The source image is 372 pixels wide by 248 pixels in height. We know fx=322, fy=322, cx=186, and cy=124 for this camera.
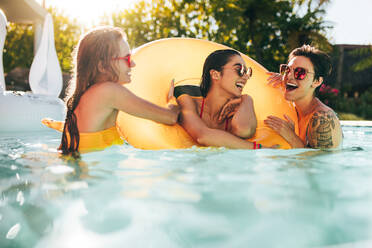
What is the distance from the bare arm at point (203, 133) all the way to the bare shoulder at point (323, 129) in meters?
0.56

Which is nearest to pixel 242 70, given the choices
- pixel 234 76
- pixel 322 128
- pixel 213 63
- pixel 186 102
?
pixel 234 76

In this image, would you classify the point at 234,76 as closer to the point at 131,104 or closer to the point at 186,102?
the point at 186,102

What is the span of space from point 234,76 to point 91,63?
1.21 metres

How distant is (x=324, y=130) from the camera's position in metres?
2.67

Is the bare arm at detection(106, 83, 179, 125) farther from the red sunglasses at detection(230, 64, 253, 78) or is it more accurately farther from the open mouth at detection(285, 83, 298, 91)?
the open mouth at detection(285, 83, 298, 91)

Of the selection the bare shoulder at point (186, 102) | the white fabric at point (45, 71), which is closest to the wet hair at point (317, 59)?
the bare shoulder at point (186, 102)

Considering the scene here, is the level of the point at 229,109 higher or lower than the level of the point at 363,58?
lower

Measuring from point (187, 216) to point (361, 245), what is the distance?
0.53 meters

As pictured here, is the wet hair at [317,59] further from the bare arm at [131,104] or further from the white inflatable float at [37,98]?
the white inflatable float at [37,98]

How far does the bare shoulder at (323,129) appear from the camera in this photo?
8.76 ft

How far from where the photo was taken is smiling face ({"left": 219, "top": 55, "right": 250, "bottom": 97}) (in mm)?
2740

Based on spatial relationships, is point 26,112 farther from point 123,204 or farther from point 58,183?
point 123,204

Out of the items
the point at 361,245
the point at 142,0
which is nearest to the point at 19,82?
the point at 142,0

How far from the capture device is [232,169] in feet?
6.05
